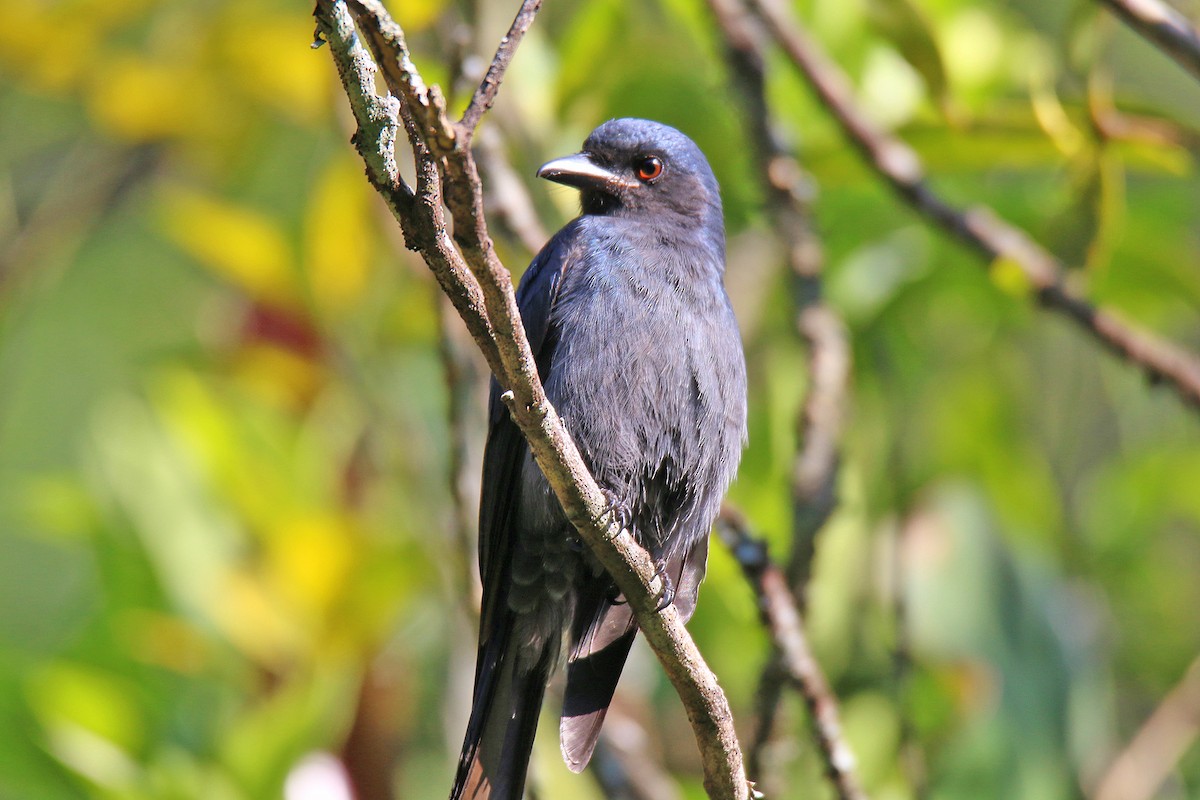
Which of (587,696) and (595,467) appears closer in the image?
(587,696)

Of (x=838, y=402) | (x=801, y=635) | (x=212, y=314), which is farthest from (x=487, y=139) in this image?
(x=212, y=314)

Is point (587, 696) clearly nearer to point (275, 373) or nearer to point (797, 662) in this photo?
point (797, 662)

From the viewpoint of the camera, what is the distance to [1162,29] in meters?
2.92

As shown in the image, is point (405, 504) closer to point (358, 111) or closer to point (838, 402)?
point (838, 402)

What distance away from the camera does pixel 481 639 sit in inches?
120

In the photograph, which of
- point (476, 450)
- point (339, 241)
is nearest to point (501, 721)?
point (476, 450)

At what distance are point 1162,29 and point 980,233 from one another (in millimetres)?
858

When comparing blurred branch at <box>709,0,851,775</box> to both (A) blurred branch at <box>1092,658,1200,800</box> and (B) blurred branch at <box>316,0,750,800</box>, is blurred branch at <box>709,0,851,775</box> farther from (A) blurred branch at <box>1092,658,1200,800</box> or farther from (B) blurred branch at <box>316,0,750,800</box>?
(A) blurred branch at <box>1092,658,1200,800</box>

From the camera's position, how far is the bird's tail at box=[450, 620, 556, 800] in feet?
9.48

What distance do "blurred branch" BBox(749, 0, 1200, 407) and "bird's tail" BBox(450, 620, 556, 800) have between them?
5.28 feet

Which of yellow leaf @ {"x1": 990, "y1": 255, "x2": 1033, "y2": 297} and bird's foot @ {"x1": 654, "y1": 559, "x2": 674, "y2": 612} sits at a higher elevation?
yellow leaf @ {"x1": 990, "y1": 255, "x2": 1033, "y2": 297}

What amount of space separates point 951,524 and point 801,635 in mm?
1534

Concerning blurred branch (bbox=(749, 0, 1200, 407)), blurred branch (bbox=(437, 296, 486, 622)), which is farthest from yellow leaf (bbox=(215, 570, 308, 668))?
blurred branch (bbox=(749, 0, 1200, 407))

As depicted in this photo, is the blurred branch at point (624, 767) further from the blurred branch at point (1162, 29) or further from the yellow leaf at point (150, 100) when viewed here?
the yellow leaf at point (150, 100)
